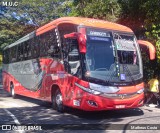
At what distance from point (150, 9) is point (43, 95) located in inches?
240

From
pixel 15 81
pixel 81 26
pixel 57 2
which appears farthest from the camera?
pixel 57 2

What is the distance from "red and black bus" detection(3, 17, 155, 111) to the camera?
908 cm

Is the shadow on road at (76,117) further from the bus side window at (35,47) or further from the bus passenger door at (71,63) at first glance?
the bus side window at (35,47)

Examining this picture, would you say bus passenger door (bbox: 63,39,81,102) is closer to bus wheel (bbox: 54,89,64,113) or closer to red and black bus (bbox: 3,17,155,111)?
red and black bus (bbox: 3,17,155,111)

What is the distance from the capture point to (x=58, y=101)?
1110 centimetres

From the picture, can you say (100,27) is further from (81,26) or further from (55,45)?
(55,45)

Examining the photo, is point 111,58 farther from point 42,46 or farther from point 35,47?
point 35,47

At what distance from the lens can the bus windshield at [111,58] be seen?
9305mm

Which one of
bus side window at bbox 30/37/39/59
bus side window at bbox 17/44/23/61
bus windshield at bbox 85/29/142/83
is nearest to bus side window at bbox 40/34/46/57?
bus side window at bbox 30/37/39/59

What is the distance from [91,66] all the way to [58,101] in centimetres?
255

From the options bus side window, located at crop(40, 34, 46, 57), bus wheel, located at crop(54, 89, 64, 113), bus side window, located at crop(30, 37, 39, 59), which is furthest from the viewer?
bus side window, located at crop(30, 37, 39, 59)

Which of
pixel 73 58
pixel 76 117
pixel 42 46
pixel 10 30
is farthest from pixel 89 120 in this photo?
pixel 10 30

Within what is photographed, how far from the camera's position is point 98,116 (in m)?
10.2

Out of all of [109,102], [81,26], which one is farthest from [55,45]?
[109,102]
